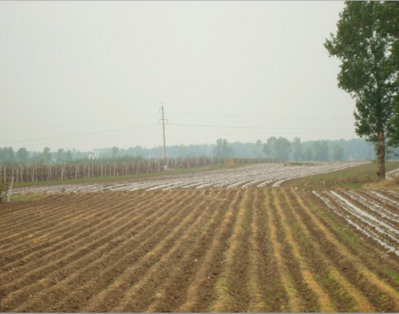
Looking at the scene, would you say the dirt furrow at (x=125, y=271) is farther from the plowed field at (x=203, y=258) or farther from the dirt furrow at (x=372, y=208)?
the dirt furrow at (x=372, y=208)

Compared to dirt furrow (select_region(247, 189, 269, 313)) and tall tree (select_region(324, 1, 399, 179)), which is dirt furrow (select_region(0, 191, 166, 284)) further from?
tall tree (select_region(324, 1, 399, 179))

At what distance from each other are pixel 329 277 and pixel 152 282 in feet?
13.8

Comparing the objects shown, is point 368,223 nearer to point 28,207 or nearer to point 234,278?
point 234,278

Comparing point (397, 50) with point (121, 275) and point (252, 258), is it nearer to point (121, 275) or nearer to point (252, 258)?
point (252, 258)

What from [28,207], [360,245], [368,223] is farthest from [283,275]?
[28,207]

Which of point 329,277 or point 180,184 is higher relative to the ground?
point 180,184

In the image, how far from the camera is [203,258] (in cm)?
1027

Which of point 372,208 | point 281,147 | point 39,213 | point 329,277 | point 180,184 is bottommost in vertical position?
point 329,277

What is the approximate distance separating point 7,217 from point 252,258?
1274 centimetres

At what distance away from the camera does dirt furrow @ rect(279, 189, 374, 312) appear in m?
6.83

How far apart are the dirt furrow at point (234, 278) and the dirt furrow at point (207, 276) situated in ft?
0.50

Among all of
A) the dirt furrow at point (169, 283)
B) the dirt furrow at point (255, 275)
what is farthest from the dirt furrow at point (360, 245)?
the dirt furrow at point (169, 283)

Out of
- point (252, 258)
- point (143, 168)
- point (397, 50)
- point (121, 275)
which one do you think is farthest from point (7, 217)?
point (143, 168)

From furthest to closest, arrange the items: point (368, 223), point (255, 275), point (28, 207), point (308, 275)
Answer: point (28, 207) < point (368, 223) < point (255, 275) < point (308, 275)
